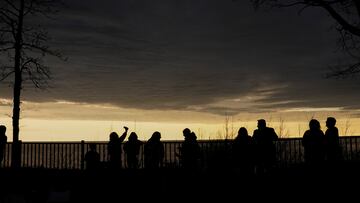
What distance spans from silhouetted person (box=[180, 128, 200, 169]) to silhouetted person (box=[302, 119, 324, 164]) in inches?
156

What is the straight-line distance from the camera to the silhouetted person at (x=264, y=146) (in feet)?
48.9

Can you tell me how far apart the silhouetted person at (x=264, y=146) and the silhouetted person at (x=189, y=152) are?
2.52 metres

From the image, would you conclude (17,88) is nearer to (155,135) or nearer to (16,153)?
(16,153)

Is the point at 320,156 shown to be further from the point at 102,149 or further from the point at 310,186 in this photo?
the point at 102,149

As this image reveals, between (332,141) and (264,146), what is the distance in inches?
75.6

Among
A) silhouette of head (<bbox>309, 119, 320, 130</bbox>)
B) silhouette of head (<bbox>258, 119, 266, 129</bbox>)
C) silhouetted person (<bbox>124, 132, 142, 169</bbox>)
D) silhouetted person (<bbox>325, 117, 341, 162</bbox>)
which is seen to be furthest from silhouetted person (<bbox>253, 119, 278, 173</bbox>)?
silhouetted person (<bbox>124, 132, 142, 169</bbox>)

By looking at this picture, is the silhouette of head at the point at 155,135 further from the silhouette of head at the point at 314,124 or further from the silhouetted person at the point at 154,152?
the silhouette of head at the point at 314,124

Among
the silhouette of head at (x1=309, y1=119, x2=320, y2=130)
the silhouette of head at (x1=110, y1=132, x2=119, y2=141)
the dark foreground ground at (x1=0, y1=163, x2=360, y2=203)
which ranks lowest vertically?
the dark foreground ground at (x1=0, y1=163, x2=360, y2=203)

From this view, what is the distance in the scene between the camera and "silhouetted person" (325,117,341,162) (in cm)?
1414

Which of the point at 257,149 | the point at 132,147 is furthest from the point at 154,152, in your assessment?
the point at 257,149

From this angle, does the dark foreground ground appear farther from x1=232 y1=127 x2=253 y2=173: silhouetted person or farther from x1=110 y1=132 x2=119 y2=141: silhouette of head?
x1=110 y1=132 x2=119 y2=141: silhouette of head

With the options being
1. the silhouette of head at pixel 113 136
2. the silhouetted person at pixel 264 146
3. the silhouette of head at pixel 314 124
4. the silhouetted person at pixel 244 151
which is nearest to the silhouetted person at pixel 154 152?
the silhouette of head at pixel 113 136

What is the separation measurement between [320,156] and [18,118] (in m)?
12.5

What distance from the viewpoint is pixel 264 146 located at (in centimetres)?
1491
